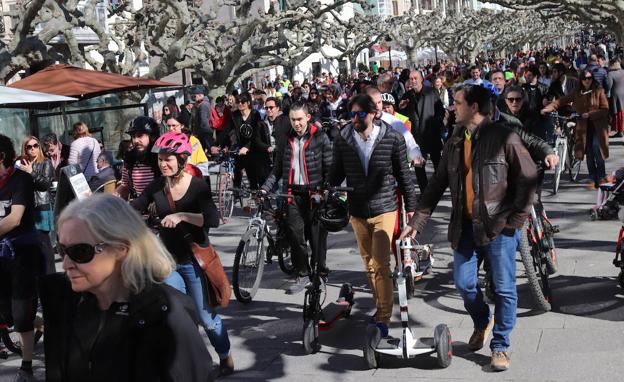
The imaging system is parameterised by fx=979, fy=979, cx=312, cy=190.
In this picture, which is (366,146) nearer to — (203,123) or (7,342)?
(7,342)

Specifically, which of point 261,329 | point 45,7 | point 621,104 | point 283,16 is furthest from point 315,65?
point 261,329

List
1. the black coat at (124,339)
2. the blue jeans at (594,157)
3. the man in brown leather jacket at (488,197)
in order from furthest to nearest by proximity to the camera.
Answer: the blue jeans at (594,157) → the man in brown leather jacket at (488,197) → the black coat at (124,339)

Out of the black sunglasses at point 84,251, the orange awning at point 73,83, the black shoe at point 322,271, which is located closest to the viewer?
the black sunglasses at point 84,251

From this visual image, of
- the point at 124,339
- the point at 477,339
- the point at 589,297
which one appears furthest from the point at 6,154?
the point at 589,297

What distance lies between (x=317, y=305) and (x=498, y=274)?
138 cm

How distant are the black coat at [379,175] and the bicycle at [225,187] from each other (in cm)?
648

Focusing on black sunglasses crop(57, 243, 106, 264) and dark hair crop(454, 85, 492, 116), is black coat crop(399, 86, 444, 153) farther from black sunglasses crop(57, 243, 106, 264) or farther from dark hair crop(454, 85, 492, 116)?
black sunglasses crop(57, 243, 106, 264)

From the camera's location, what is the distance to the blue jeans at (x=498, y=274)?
562 cm

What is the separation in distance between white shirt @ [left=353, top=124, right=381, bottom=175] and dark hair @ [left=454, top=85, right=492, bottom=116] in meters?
0.91

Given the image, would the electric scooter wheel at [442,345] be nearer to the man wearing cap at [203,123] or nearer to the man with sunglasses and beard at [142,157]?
the man with sunglasses and beard at [142,157]

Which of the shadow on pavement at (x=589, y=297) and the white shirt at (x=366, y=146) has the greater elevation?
the white shirt at (x=366, y=146)

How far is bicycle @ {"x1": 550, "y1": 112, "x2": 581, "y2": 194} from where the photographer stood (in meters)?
12.7

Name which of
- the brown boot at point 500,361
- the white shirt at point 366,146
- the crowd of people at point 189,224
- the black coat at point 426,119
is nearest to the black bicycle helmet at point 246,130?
the crowd of people at point 189,224

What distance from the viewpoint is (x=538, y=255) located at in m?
7.25
